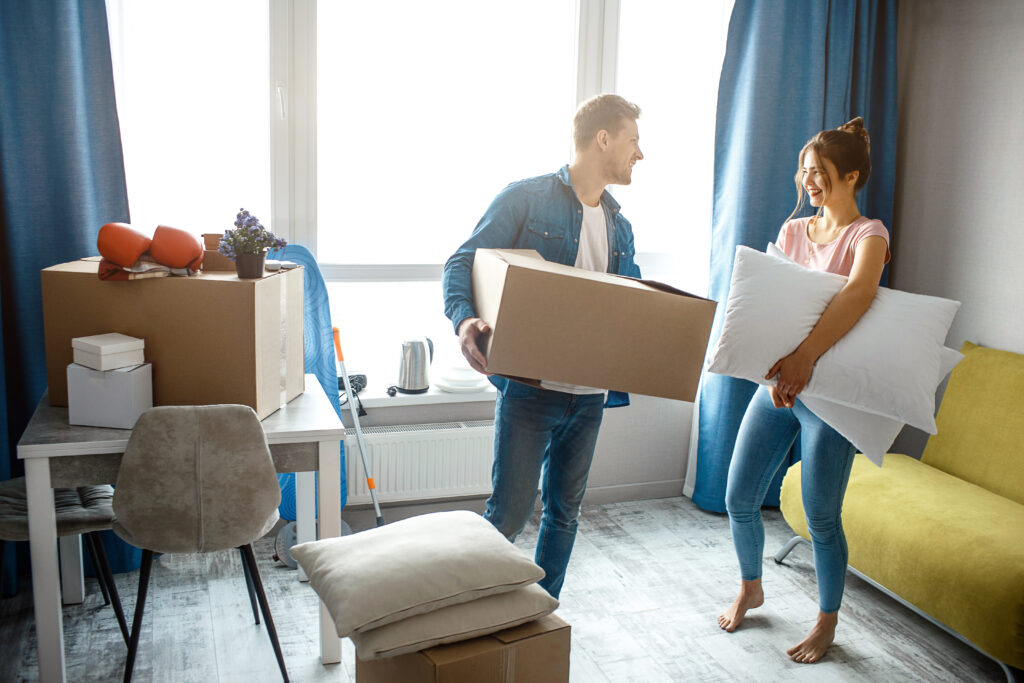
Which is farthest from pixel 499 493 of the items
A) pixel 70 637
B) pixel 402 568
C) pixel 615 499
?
pixel 615 499

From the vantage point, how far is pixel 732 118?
3309mm

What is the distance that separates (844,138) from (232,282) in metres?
1.67

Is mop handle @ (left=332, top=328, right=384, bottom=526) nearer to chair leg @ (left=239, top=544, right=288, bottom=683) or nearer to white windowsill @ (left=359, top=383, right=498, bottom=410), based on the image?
white windowsill @ (left=359, top=383, right=498, bottom=410)

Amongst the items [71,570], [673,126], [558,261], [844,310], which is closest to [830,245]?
[844,310]

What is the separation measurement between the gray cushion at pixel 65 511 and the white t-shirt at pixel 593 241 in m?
1.38

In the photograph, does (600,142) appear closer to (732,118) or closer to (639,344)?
(639,344)

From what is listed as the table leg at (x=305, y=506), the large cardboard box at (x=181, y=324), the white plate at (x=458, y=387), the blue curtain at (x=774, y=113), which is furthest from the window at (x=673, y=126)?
the large cardboard box at (x=181, y=324)

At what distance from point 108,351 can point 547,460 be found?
112 cm

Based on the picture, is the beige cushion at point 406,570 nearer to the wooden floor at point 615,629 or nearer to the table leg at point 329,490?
the table leg at point 329,490

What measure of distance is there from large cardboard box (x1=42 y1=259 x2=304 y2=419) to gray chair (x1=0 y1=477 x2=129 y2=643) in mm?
358

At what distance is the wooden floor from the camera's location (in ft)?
7.34

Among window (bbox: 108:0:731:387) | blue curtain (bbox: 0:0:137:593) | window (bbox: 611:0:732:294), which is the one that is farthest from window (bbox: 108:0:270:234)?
window (bbox: 611:0:732:294)

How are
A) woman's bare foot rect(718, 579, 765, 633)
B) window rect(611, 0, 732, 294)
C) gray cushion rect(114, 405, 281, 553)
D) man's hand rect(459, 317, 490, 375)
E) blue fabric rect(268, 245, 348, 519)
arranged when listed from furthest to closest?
window rect(611, 0, 732, 294), blue fabric rect(268, 245, 348, 519), woman's bare foot rect(718, 579, 765, 633), gray cushion rect(114, 405, 281, 553), man's hand rect(459, 317, 490, 375)

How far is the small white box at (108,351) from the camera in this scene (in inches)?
76.3
